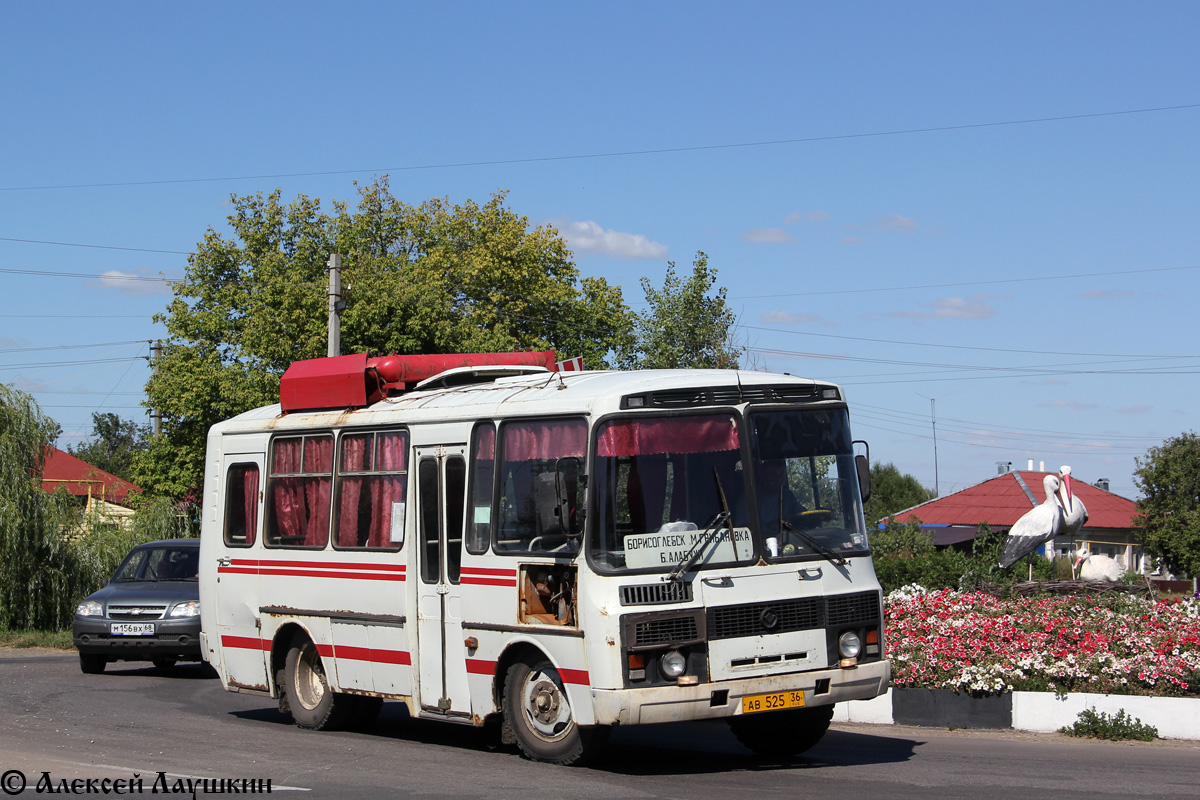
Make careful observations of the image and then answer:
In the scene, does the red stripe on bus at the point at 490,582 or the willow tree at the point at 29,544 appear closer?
the red stripe on bus at the point at 490,582

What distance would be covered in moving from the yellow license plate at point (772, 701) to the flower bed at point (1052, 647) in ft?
11.5

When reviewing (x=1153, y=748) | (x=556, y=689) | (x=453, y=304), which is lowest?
(x=1153, y=748)

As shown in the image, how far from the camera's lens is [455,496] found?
1095 cm

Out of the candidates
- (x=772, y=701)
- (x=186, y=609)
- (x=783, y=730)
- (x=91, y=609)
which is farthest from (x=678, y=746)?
(x=91, y=609)

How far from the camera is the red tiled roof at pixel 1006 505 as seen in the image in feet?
237

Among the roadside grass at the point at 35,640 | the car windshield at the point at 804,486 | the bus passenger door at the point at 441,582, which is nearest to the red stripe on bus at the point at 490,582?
the bus passenger door at the point at 441,582

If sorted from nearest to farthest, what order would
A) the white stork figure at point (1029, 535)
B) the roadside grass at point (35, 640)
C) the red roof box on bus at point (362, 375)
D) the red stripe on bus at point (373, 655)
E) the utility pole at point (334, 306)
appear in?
the red stripe on bus at point (373, 655)
the red roof box on bus at point (362, 375)
the white stork figure at point (1029, 535)
the roadside grass at point (35, 640)
the utility pole at point (334, 306)

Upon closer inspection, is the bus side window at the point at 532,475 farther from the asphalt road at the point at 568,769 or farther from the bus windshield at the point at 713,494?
the asphalt road at the point at 568,769

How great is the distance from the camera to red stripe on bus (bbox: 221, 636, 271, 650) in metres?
13.1

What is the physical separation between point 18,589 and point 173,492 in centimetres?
2243

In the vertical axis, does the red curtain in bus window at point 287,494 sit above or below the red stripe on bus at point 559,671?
above

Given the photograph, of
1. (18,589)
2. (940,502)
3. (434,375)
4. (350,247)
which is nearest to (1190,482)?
(940,502)

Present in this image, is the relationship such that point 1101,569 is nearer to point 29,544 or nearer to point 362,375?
point 362,375

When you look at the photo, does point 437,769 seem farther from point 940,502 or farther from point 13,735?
point 940,502
